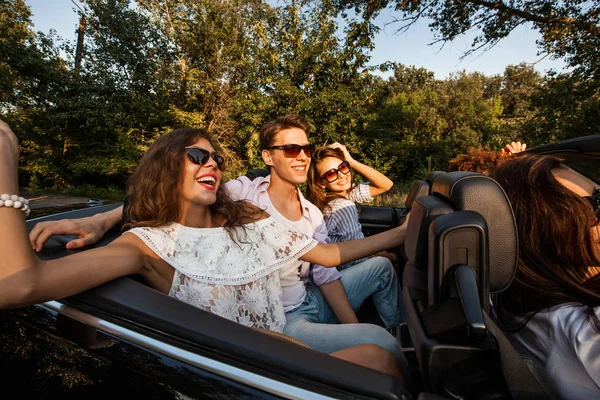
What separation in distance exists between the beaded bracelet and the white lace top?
536 millimetres

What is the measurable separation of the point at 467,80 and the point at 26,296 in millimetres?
27622

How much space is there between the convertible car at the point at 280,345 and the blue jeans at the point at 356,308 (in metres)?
0.31

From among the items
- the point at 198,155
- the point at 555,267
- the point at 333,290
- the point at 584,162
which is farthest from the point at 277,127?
the point at 555,267

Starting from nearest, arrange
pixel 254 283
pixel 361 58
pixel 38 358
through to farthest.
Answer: pixel 38 358 → pixel 254 283 → pixel 361 58

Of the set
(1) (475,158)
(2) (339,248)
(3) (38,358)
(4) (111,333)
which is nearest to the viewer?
(4) (111,333)

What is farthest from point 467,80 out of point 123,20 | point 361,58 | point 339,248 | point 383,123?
point 339,248

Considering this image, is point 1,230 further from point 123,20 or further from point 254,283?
point 123,20

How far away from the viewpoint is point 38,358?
1251 mm

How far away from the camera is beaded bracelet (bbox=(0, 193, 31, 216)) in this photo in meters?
0.96

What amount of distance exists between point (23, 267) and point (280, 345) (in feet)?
2.57

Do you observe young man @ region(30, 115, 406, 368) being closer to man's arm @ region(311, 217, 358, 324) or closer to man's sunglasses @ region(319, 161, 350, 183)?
man's arm @ region(311, 217, 358, 324)

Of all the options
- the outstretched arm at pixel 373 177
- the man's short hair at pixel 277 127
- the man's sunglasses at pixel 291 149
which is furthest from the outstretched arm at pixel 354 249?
the outstretched arm at pixel 373 177

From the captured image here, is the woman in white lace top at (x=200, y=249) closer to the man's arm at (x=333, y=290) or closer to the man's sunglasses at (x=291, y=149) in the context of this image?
the man's arm at (x=333, y=290)

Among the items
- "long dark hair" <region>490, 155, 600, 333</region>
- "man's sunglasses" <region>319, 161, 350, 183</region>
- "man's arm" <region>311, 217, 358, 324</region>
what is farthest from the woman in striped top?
"long dark hair" <region>490, 155, 600, 333</region>
